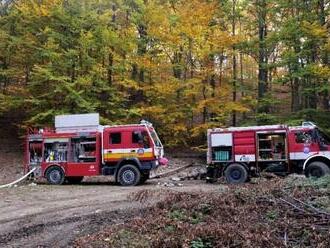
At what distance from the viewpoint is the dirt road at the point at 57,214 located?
28.0ft

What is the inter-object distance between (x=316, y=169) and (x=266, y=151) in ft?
6.98

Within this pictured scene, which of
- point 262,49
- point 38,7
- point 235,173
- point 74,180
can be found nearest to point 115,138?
point 74,180

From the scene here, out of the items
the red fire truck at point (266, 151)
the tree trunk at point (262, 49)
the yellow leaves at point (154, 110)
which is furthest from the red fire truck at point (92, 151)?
the tree trunk at point (262, 49)

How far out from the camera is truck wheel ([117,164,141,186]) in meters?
18.6

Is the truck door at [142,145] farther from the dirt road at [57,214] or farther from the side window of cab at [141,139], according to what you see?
the dirt road at [57,214]

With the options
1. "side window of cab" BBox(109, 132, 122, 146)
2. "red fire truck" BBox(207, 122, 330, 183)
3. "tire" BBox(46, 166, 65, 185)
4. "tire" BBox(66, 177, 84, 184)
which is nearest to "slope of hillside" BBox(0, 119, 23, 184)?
"tire" BBox(46, 166, 65, 185)

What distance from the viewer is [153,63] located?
24656 mm

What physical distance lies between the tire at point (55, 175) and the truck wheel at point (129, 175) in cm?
271

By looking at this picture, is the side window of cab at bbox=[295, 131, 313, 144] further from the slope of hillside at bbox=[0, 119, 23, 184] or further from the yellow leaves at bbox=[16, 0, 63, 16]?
the yellow leaves at bbox=[16, 0, 63, 16]

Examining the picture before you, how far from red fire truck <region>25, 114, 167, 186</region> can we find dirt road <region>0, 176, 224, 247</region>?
356 cm

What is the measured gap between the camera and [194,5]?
26109 millimetres

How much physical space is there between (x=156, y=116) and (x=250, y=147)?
6528mm

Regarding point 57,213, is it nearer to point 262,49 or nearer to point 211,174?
point 211,174

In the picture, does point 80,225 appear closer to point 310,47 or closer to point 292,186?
point 292,186
